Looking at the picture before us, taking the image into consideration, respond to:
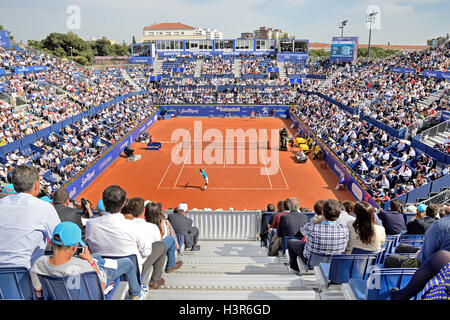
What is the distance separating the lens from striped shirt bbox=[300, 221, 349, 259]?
4879 mm

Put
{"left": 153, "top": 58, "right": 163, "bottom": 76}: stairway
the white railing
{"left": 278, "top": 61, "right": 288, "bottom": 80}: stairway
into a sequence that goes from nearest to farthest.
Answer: the white railing < {"left": 278, "top": 61, "right": 288, "bottom": 80}: stairway < {"left": 153, "top": 58, "right": 163, "bottom": 76}: stairway

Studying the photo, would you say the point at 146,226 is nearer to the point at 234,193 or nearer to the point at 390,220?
the point at 390,220

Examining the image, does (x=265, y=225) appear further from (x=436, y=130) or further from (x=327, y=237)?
(x=436, y=130)

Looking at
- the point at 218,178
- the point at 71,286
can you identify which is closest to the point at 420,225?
the point at 71,286

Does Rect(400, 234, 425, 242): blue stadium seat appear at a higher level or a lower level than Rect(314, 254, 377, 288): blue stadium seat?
lower

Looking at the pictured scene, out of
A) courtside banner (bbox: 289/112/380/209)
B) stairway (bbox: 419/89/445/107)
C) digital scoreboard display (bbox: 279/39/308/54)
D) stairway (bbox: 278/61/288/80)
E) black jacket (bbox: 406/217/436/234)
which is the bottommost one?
courtside banner (bbox: 289/112/380/209)

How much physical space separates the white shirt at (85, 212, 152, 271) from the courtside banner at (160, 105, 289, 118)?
41864 mm

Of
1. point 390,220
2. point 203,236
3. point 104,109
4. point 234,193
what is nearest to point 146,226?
point 390,220

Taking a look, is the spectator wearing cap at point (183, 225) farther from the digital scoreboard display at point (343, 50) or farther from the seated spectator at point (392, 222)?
the digital scoreboard display at point (343, 50)

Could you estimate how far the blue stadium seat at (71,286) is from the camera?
310 centimetres

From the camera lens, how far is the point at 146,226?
4.82 m

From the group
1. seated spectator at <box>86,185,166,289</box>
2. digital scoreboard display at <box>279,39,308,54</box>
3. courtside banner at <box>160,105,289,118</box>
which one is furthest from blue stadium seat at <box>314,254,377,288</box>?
digital scoreboard display at <box>279,39,308,54</box>

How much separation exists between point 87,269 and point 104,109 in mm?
33028

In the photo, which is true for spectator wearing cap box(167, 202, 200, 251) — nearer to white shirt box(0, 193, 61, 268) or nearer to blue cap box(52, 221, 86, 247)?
white shirt box(0, 193, 61, 268)
